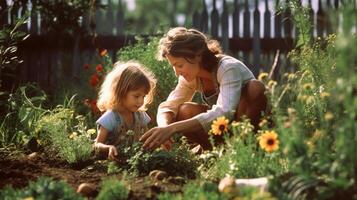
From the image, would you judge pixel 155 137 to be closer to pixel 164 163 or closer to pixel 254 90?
pixel 164 163

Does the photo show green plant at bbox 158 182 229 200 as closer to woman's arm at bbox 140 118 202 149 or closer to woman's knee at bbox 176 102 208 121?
woman's arm at bbox 140 118 202 149

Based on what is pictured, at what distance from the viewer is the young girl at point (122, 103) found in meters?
4.34

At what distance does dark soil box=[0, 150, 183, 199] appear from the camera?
312cm

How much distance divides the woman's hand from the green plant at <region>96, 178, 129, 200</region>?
823 millimetres

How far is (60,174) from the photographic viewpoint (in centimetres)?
371

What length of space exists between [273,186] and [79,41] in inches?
233

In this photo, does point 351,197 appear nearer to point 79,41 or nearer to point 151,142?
point 151,142

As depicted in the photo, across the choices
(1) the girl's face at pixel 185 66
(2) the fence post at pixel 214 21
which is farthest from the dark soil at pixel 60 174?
(2) the fence post at pixel 214 21

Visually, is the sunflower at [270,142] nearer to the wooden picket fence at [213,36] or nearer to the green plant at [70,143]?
the green plant at [70,143]

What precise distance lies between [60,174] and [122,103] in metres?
0.94

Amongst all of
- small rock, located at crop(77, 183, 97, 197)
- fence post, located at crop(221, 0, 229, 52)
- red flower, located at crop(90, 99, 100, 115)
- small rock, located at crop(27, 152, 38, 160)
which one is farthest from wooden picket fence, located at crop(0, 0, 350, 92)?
small rock, located at crop(77, 183, 97, 197)

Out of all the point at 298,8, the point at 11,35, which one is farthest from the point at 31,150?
the point at 298,8

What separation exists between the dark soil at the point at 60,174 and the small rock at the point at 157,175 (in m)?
0.03

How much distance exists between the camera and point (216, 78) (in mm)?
4500
